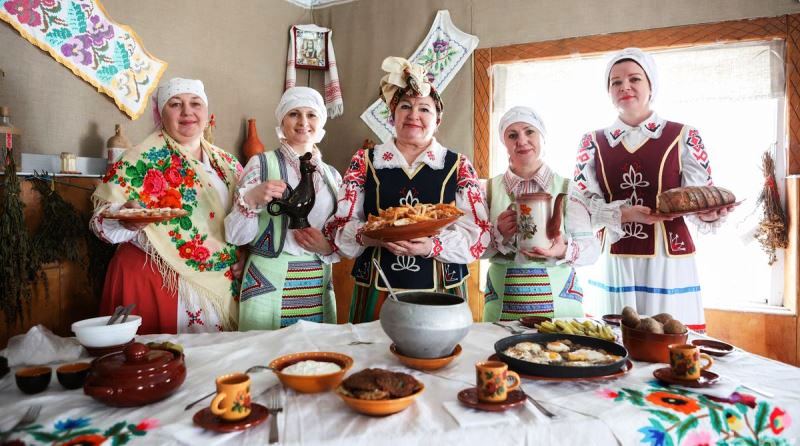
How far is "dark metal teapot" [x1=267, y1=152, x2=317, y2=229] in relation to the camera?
6.88 ft

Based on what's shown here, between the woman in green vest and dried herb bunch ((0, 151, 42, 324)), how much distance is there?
2.14m

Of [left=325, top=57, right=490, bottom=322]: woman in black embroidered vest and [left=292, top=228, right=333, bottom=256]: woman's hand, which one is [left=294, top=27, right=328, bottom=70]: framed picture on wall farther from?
[left=292, top=228, right=333, bottom=256]: woman's hand

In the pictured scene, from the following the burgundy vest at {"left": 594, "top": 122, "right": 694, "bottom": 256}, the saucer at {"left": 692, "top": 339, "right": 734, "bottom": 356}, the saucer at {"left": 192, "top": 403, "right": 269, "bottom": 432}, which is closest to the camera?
the saucer at {"left": 192, "top": 403, "right": 269, "bottom": 432}

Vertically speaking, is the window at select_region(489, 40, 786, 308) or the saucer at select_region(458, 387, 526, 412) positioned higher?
the window at select_region(489, 40, 786, 308)

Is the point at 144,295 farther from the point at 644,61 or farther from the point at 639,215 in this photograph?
the point at 644,61

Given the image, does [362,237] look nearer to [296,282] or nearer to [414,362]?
[296,282]

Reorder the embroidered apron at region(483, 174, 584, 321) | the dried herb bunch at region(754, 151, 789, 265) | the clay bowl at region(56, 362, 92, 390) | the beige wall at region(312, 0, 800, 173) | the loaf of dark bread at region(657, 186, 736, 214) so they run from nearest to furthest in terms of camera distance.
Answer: the clay bowl at region(56, 362, 92, 390)
the loaf of dark bread at region(657, 186, 736, 214)
the embroidered apron at region(483, 174, 584, 321)
the dried herb bunch at region(754, 151, 789, 265)
the beige wall at region(312, 0, 800, 173)

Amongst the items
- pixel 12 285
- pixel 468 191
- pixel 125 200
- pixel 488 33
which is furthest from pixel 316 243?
pixel 488 33

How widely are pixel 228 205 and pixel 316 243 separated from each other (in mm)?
559

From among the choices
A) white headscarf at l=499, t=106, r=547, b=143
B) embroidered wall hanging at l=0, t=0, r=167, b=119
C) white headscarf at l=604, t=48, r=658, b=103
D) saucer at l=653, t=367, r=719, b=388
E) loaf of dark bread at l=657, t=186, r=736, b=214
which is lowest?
saucer at l=653, t=367, r=719, b=388

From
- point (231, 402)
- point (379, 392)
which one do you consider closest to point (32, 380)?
point (231, 402)

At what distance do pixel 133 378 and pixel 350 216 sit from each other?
1233 millimetres

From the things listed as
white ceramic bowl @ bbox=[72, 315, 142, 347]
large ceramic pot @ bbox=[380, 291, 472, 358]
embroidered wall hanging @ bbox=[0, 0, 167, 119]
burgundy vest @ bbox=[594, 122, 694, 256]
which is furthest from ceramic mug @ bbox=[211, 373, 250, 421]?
embroidered wall hanging @ bbox=[0, 0, 167, 119]

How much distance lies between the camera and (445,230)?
2.11 m
